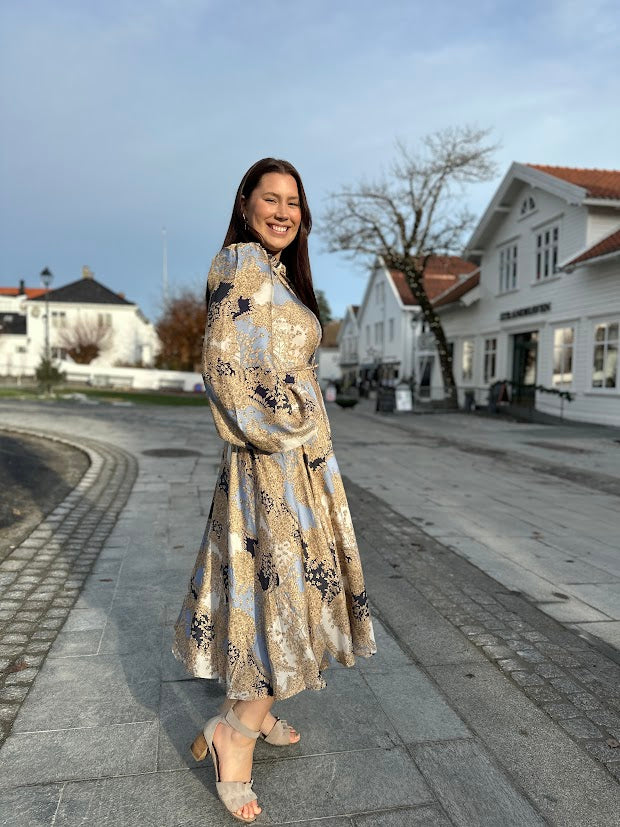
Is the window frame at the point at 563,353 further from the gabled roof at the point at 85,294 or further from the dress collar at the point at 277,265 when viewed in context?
the gabled roof at the point at 85,294

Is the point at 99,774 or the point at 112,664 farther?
the point at 112,664

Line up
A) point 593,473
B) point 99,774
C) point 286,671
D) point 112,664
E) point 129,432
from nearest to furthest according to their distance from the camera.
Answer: point 286,671, point 99,774, point 112,664, point 593,473, point 129,432

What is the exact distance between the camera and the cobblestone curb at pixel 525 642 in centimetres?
252

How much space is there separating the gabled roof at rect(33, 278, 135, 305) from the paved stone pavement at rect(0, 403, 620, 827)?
66.8m

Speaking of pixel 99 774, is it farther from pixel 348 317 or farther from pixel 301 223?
pixel 348 317

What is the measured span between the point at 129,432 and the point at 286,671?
41.2 ft

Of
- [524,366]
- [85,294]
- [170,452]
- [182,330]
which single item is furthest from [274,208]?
[85,294]

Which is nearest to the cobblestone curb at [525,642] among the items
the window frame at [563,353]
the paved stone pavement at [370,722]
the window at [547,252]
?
the paved stone pavement at [370,722]

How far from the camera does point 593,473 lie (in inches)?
376

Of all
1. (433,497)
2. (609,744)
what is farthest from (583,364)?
(609,744)

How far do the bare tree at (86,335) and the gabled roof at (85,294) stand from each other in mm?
4456

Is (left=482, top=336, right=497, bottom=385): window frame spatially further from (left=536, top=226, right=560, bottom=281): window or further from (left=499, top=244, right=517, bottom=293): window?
(left=536, top=226, right=560, bottom=281): window

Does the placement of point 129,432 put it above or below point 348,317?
below

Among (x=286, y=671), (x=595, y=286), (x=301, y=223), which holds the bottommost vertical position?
(x=286, y=671)
